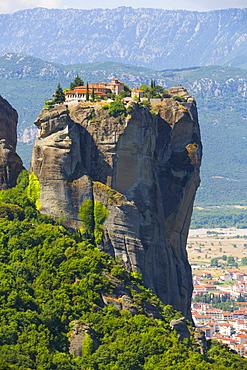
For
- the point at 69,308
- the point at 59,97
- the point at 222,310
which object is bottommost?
the point at 222,310

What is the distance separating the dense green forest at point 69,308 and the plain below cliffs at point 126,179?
1.29 m

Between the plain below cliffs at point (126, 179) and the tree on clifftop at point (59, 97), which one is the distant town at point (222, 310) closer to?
the plain below cliffs at point (126, 179)

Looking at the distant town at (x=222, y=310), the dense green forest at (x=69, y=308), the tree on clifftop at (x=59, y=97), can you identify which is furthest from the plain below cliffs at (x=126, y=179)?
the distant town at (x=222, y=310)

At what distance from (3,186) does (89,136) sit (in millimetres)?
6993

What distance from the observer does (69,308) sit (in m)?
68.4

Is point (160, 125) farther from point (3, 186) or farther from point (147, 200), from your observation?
point (3, 186)

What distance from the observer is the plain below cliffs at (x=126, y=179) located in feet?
247

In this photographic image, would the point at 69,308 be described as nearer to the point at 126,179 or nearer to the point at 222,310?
the point at 126,179

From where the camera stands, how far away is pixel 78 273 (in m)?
71.4

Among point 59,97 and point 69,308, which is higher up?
point 59,97

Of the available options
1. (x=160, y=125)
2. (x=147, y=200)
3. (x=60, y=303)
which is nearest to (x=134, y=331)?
(x=60, y=303)

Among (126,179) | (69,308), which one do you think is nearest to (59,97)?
(126,179)

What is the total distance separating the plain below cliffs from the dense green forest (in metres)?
1.29

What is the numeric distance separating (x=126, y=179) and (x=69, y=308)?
12571mm
